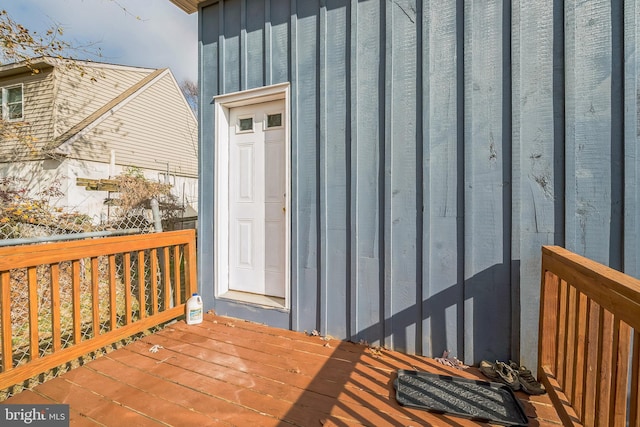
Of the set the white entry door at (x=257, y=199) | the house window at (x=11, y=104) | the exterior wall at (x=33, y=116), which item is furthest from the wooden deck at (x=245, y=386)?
the house window at (x=11, y=104)

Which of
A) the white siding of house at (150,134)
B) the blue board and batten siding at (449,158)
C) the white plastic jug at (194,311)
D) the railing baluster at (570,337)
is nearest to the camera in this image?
the railing baluster at (570,337)

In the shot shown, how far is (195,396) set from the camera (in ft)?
5.71

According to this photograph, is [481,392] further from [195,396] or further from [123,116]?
[123,116]

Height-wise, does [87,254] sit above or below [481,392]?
above

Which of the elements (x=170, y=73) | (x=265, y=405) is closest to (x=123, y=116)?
(x=170, y=73)

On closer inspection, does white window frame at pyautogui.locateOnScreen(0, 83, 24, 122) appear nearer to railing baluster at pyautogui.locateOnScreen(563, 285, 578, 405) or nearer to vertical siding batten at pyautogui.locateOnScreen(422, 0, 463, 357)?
vertical siding batten at pyautogui.locateOnScreen(422, 0, 463, 357)

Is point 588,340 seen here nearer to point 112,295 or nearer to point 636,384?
point 636,384

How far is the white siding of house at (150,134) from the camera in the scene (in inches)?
291

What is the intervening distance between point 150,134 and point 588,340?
1007 centimetres

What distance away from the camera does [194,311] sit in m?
2.81

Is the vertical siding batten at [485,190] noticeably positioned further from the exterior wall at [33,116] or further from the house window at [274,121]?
the exterior wall at [33,116]

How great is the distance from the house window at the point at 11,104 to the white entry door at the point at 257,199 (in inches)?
319

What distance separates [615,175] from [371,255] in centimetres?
163

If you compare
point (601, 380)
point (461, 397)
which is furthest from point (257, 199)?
point (601, 380)
